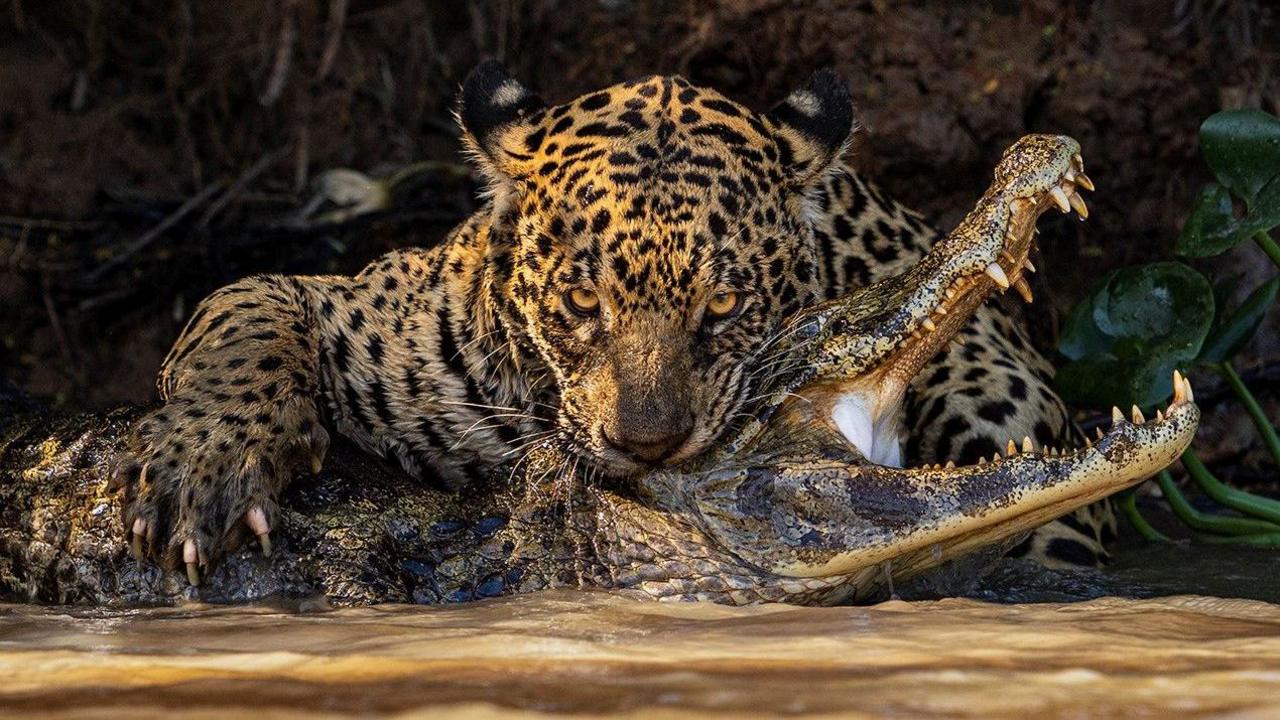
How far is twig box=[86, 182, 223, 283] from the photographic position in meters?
8.86

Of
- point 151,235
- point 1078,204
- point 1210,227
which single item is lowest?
point 1078,204

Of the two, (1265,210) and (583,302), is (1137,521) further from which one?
(583,302)

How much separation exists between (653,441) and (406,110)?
5.34m

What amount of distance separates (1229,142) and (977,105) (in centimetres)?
223

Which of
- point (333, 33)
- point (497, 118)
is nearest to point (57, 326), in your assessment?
point (333, 33)

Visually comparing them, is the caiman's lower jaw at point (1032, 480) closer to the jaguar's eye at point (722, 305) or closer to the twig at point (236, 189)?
the jaguar's eye at point (722, 305)

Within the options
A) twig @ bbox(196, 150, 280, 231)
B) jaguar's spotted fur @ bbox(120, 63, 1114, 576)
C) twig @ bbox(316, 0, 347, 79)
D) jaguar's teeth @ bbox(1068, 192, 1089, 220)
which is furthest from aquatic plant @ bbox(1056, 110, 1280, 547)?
twig @ bbox(316, 0, 347, 79)

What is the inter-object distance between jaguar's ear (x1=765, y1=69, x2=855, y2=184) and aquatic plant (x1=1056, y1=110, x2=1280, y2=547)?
3.95 feet

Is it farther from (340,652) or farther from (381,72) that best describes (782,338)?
(381,72)

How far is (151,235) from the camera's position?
8.93 m

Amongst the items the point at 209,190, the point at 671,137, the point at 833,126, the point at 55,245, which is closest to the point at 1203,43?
the point at 833,126

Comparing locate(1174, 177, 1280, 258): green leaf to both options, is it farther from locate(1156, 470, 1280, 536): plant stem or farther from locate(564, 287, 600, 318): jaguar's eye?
locate(564, 287, 600, 318): jaguar's eye

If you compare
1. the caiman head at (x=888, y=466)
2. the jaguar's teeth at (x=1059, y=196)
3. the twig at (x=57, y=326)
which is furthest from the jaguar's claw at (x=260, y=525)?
the twig at (x=57, y=326)

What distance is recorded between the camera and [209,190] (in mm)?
9203
